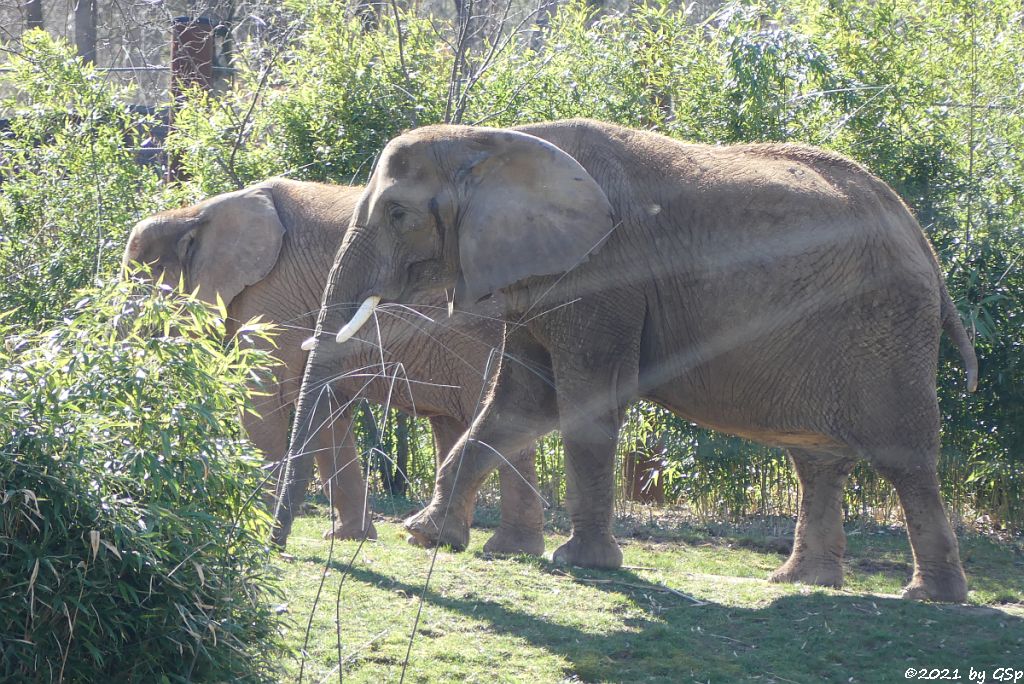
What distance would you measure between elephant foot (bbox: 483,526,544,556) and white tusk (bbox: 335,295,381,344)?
6.77ft

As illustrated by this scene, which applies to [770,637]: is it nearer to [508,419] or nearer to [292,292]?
→ [508,419]

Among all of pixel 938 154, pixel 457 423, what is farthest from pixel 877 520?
pixel 457 423

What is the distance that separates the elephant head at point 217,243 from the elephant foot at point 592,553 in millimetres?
3154

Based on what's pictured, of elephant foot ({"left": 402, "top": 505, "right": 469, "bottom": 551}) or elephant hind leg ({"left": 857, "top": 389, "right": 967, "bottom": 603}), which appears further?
elephant foot ({"left": 402, "top": 505, "right": 469, "bottom": 551})

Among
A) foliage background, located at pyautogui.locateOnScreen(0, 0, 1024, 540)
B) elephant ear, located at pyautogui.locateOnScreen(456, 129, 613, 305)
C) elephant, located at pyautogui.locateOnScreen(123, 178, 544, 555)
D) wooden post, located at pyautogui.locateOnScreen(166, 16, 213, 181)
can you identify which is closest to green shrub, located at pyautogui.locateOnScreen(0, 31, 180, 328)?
foliage background, located at pyautogui.locateOnScreen(0, 0, 1024, 540)

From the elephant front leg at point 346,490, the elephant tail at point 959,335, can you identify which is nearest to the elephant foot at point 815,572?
the elephant tail at point 959,335

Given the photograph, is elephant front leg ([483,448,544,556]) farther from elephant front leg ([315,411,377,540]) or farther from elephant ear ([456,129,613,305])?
elephant ear ([456,129,613,305])

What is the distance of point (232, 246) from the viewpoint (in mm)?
8711

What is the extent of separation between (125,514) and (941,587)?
432cm

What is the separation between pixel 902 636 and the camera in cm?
569

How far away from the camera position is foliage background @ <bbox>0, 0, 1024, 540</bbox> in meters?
9.45

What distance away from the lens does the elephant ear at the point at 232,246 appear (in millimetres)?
8688

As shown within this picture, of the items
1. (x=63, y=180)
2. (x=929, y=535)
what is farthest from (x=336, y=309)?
(x=63, y=180)

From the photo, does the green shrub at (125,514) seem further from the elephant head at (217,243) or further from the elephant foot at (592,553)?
the elephant head at (217,243)
